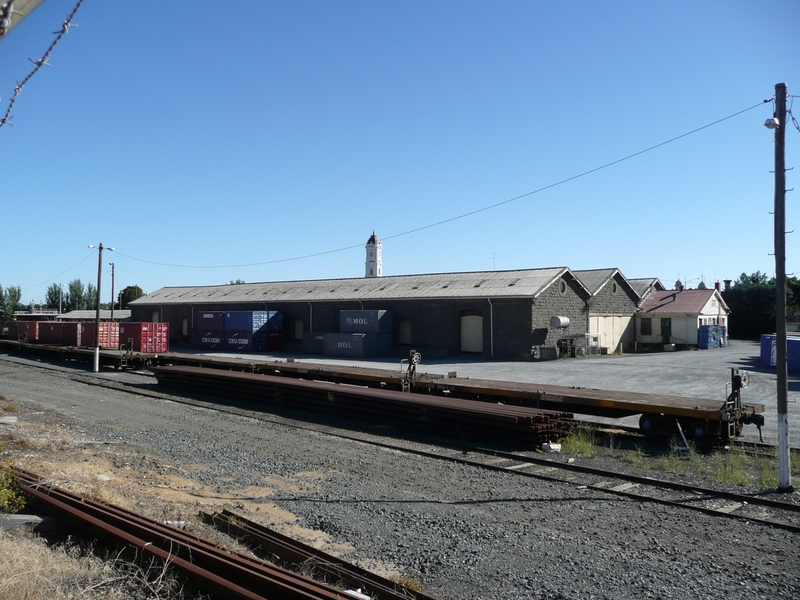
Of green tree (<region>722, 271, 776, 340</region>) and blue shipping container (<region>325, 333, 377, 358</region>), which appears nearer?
blue shipping container (<region>325, 333, 377, 358</region>)

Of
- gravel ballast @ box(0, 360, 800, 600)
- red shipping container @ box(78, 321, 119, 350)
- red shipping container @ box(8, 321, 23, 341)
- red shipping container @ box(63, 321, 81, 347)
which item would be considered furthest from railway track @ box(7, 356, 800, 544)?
red shipping container @ box(8, 321, 23, 341)

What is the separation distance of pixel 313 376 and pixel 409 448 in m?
8.58

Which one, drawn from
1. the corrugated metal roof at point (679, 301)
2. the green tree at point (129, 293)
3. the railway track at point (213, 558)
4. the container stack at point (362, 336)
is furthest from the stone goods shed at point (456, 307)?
the green tree at point (129, 293)

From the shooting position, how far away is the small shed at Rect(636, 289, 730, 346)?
142 feet

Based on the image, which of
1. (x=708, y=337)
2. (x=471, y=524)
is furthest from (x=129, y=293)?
(x=471, y=524)

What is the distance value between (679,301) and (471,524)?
42.9 m

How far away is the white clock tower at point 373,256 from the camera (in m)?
69.2

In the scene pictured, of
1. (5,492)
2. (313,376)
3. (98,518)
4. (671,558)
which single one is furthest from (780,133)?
(313,376)

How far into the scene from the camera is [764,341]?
30328mm

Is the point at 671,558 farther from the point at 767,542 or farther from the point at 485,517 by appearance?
the point at 485,517

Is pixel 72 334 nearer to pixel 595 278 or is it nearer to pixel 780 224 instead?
pixel 595 278

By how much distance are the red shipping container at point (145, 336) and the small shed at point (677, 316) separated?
32.0 metres

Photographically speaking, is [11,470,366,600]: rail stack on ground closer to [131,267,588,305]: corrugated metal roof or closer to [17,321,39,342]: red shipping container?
[131,267,588,305]: corrugated metal roof

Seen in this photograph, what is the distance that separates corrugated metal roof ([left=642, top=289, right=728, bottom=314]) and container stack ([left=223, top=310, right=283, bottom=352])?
2649 centimetres
